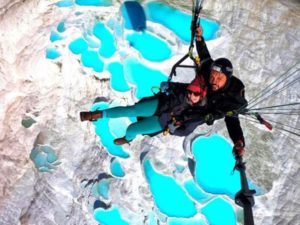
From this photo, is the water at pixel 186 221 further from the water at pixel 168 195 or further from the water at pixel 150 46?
the water at pixel 150 46

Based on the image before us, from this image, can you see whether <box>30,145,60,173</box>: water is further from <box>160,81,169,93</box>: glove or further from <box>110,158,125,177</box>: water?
<box>160,81,169,93</box>: glove

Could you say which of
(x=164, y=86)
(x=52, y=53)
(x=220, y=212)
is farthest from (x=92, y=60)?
(x=220, y=212)

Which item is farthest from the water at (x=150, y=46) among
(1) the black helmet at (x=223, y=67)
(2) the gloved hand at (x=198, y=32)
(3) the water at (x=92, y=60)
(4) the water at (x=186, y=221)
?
(4) the water at (x=186, y=221)

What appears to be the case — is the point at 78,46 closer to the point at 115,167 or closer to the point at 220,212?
the point at 115,167

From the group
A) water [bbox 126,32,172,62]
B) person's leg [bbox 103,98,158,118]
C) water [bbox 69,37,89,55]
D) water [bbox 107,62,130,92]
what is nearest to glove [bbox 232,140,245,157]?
person's leg [bbox 103,98,158,118]

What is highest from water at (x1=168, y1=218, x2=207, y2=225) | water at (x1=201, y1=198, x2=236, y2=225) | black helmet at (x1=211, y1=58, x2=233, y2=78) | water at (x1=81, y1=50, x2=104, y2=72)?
Result: black helmet at (x1=211, y1=58, x2=233, y2=78)

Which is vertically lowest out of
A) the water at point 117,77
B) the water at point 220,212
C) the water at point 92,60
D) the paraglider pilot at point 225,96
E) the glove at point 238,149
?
the water at point 220,212
